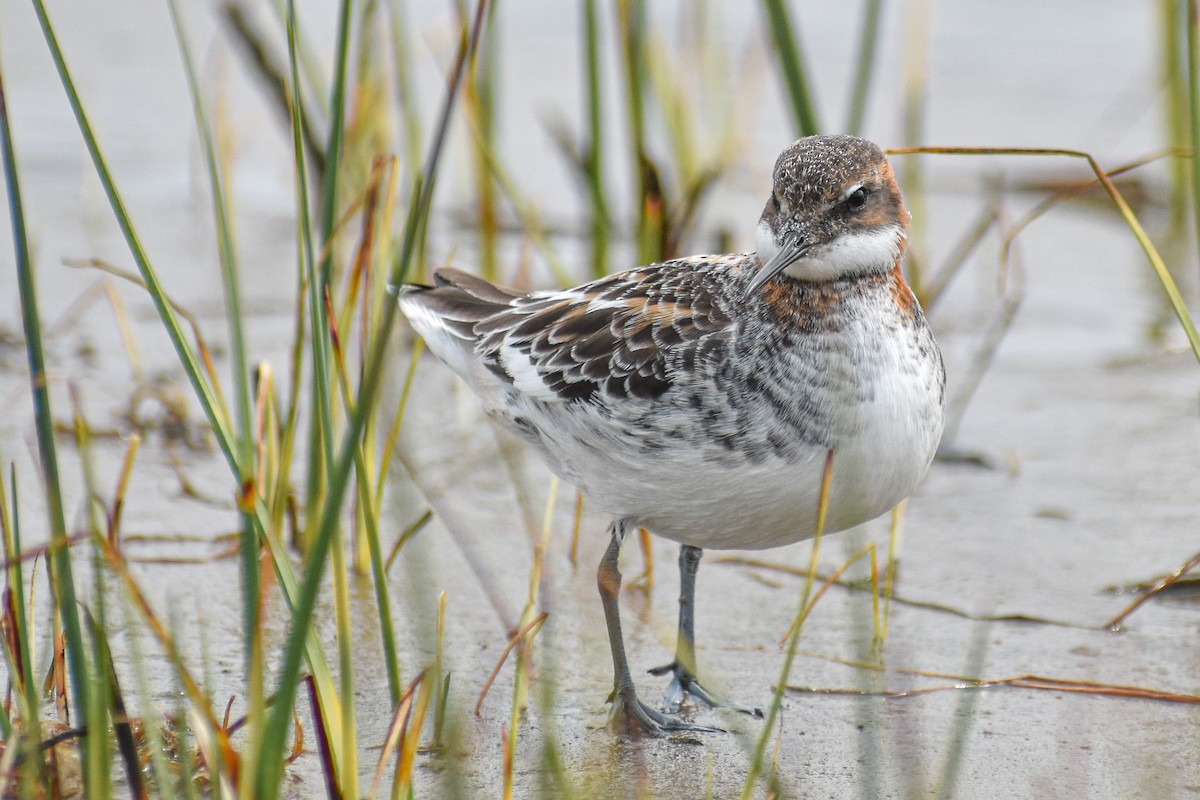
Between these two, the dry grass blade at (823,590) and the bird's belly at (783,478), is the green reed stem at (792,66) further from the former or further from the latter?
the dry grass blade at (823,590)

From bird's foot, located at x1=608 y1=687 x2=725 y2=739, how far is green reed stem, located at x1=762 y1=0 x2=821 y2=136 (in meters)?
2.29

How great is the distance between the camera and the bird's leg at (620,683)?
15.7 ft

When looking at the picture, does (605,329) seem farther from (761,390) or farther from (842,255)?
(842,255)

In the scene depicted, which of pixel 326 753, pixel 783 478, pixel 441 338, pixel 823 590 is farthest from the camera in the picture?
pixel 441 338

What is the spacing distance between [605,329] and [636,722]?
4.38 feet

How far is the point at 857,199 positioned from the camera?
4750mm

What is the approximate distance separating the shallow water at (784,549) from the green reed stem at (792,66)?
5.76 feet

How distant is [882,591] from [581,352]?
1.52 meters

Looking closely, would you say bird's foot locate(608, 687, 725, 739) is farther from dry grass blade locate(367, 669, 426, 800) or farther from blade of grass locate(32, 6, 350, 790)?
blade of grass locate(32, 6, 350, 790)

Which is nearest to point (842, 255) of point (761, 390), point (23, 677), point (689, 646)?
point (761, 390)

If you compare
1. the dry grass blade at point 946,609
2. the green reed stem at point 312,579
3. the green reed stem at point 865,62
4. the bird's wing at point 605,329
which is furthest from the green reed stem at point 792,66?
the green reed stem at point 312,579

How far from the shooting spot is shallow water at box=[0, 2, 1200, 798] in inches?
180

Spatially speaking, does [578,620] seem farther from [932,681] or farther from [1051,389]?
[1051,389]

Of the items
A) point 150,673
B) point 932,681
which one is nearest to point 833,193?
point 932,681
